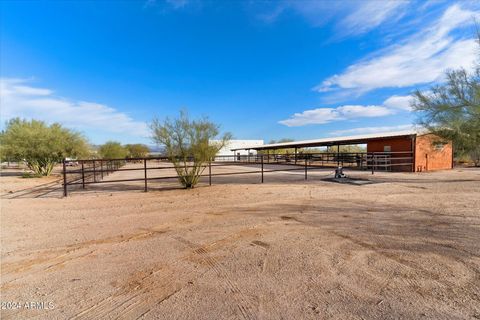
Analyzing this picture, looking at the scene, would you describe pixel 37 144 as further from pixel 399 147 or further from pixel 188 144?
pixel 399 147

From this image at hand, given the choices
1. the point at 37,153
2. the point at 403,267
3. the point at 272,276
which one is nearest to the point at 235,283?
the point at 272,276

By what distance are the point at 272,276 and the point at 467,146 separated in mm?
15506

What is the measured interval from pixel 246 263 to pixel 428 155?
773 inches

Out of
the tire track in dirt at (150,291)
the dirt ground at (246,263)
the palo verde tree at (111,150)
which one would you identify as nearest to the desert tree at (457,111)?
the dirt ground at (246,263)

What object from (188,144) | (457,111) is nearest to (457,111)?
(457,111)

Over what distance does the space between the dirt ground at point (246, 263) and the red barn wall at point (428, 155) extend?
40.5 feet

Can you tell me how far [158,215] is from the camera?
6.08m

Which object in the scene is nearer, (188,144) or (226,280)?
(226,280)

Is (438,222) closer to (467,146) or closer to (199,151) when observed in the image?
(199,151)

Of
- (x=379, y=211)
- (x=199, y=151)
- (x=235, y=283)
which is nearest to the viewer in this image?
(x=235, y=283)

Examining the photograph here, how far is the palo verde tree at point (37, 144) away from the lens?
1903 cm

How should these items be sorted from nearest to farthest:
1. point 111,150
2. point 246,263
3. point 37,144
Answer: point 246,263 → point 37,144 → point 111,150

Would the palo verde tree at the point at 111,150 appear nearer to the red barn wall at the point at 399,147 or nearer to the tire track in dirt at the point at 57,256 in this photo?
the red barn wall at the point at 399,147

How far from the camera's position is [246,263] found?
3318mm
